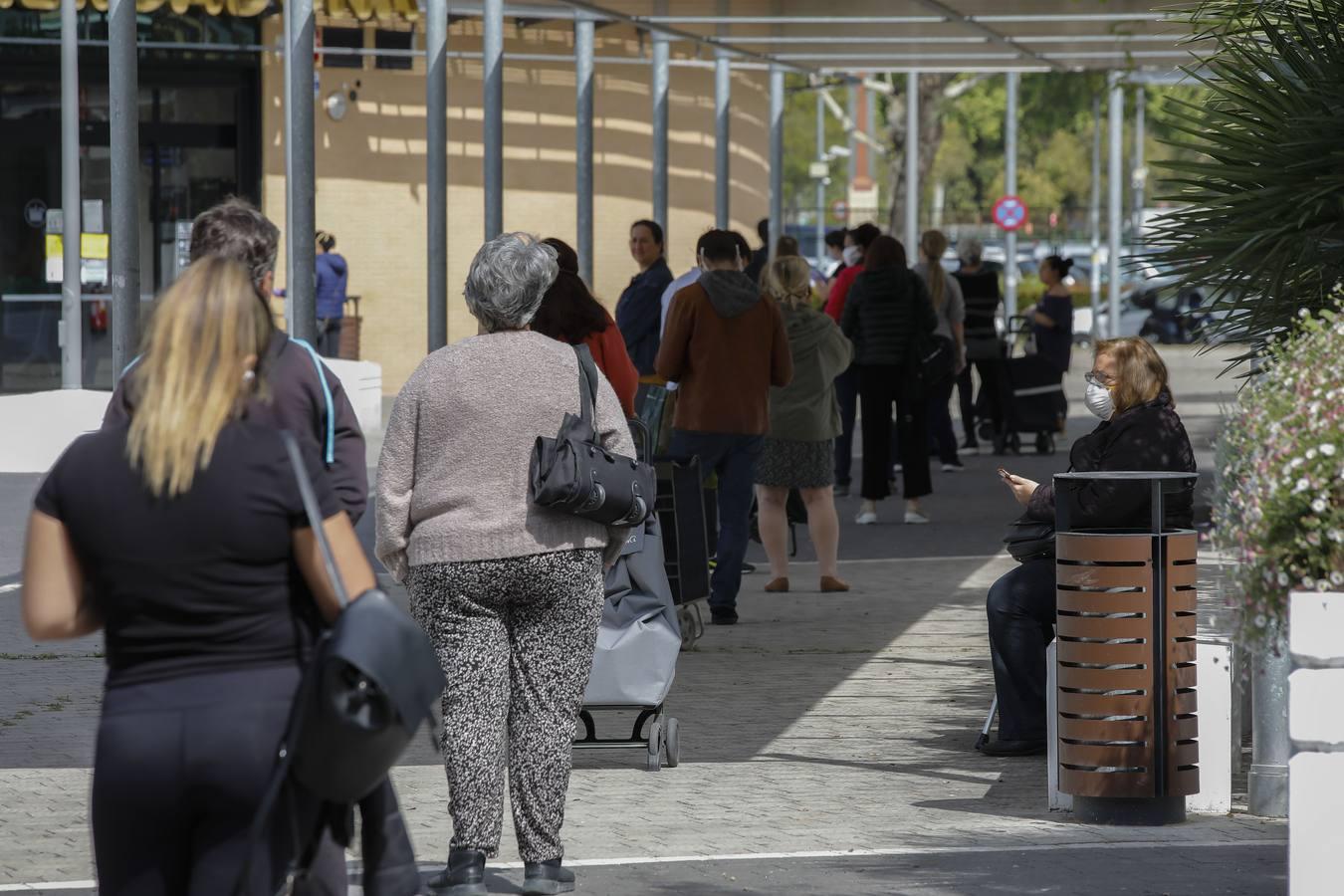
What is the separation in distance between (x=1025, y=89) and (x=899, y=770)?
185 feet

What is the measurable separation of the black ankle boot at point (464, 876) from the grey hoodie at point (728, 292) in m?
4.78

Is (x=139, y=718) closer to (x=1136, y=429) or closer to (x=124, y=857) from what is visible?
(x=124, y=857)

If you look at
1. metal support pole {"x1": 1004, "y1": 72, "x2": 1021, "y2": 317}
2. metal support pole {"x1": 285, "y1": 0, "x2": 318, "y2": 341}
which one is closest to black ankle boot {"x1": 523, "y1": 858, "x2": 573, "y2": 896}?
metal support pole {"x1": 285, "y1": 0, "x2": 318, "y2": 341}

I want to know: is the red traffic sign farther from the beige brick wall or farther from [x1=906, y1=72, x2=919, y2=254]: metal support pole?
the beige brick wall

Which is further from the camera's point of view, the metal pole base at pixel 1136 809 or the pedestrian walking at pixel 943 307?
the pedestrian walking at pixel 943 307

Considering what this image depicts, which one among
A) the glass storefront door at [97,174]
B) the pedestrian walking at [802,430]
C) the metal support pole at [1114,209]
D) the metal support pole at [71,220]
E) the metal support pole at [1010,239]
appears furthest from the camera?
the metal support pole at [1010,239]

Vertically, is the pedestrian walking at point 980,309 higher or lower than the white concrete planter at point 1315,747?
higher

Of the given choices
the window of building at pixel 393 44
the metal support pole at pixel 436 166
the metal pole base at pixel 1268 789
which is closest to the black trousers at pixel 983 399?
the metal support pole at pixel 436 166

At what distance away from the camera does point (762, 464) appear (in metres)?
11.1

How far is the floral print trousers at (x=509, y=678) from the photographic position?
18.2 feet

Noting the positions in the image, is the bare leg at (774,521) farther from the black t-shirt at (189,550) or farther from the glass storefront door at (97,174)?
the glass storefront door at (97,174)

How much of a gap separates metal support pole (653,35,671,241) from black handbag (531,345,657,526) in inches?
572

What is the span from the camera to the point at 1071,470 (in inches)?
286

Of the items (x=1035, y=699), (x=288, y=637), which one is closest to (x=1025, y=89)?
(x=1035, y=699)
